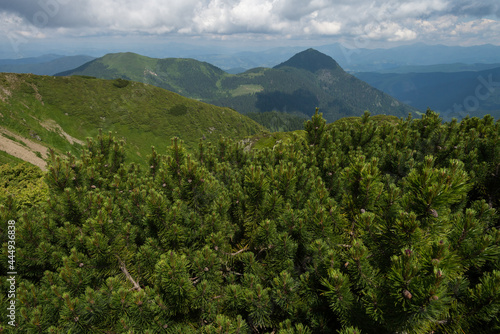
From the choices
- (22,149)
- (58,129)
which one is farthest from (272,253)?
(58,129)

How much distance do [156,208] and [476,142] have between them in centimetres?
1120

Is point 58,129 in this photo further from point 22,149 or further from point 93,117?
point 22,149

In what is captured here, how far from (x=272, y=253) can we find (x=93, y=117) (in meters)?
144

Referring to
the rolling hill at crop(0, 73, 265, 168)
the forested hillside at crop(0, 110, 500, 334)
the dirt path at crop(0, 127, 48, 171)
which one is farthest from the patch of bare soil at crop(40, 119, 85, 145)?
the forested hillside at crop(0, 110, 500, 334)

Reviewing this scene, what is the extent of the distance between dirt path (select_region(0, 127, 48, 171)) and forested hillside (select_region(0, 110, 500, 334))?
6198 centimetres

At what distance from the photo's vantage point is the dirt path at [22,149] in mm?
55994

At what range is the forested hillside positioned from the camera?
3.46 metres

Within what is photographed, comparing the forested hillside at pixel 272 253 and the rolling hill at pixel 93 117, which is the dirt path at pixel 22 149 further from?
the forested hillside at pixel 272 253

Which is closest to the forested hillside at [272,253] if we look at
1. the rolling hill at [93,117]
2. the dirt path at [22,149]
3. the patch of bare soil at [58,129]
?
the dirt path at [22,149]

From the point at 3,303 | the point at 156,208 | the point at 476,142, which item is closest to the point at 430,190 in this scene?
the point at 156,208

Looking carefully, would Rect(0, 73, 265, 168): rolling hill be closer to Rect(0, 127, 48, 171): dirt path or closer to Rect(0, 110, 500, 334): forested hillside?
Rect(0, 127, 48, 171): dirt path

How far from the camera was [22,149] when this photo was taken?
61.4m

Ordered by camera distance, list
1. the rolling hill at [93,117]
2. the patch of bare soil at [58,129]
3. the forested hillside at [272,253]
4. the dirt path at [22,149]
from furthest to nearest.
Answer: the patch of bare soil at [58,129] < the rolling hill at [93,117] < the dirt path at [22,149] < the forested hillside at [272,253]

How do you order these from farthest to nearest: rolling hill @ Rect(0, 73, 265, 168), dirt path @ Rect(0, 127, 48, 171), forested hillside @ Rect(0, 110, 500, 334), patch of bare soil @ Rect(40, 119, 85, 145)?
Answer: 1. patch of bare soil @ Rect(40, 119, 85, 145)
2. rolling hill @ Rect(0, 73, 265, 168)
3. dirt path @ Rect(0, 127, 48, 171)
4. forested hillside @ Rect(0, 110, 500, 334)
